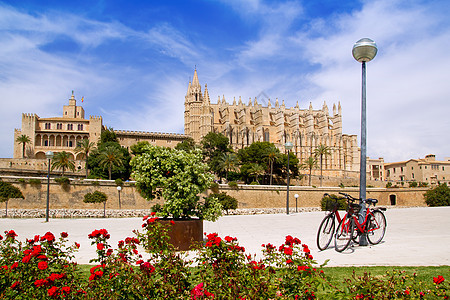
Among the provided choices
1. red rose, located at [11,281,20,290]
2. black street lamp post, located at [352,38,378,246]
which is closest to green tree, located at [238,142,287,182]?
black street lamp post, located at [352,38,378,246]

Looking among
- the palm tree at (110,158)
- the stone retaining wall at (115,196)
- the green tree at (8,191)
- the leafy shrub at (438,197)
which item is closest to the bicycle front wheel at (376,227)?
the stone retaining wall at (115,196)

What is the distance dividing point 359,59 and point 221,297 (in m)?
7.38

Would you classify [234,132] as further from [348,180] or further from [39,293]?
[39,293]

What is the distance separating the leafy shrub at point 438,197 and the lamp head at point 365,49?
37.7 m

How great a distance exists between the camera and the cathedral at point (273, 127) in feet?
221

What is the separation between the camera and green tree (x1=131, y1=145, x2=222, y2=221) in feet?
26.2

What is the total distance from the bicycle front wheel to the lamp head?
12.7 feet

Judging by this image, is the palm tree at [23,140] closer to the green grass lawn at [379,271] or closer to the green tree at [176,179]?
the green tree at [176,179]

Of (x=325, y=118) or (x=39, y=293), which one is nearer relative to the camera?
(x=39, y=293)

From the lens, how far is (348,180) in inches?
2243

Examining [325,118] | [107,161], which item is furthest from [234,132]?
[107,161]

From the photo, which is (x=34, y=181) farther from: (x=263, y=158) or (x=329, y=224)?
(x=263, y=158)

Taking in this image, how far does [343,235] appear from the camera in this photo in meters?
7.43

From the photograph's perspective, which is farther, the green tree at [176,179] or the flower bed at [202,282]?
the green tree at [176,179]
